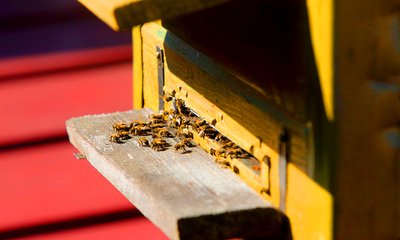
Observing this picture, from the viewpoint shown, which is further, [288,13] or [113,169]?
[113,169]

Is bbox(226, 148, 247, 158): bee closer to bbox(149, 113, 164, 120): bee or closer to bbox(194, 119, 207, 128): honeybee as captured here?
bbox(194, 119, 207, 128): honeybee

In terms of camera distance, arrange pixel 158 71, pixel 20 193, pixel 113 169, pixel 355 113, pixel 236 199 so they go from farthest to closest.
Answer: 1. pixel 20 193
2. pixel 158 71
3. pixel 113 169
4. pixel 236 199
5. pixel 355 113

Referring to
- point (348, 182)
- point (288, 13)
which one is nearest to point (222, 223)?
point (348, 182)

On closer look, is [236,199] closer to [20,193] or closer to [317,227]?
[317,227]

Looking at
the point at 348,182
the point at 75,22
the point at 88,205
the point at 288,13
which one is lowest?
the point at 88,205

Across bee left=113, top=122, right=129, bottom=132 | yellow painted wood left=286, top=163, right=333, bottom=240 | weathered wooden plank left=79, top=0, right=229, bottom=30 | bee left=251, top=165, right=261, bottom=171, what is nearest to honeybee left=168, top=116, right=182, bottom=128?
bee left=113, top=122, right=129, bottom=132

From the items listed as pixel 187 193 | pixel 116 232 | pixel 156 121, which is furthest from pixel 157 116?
pixel 116 232
